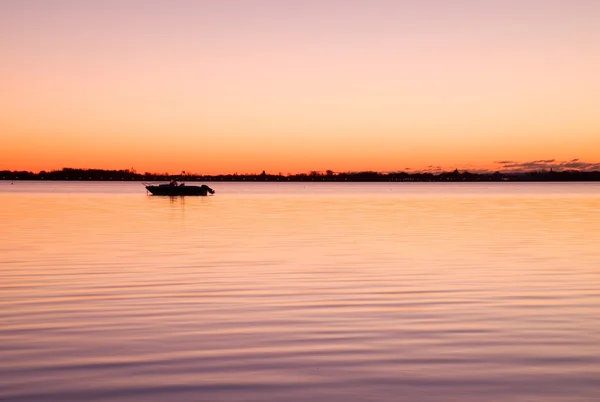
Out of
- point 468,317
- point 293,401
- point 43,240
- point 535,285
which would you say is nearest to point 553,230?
point 535,285

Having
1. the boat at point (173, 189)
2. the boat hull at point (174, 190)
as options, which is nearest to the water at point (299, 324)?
the boat at point (173, 189)

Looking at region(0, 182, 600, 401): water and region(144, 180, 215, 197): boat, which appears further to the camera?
region(144, 180, 215, 197): boat

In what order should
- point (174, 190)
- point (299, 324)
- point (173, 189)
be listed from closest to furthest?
1. point (299, 324)
2. point (173, 189)
3. point (174, 190)

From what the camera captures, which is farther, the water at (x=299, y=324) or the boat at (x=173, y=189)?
the boat at (x=173, y=189)

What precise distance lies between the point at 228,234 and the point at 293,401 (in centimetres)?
3869

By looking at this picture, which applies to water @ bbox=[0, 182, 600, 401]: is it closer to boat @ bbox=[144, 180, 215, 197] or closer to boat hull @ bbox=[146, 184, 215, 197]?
boat @ bbox=[144, 180, 215, 197]

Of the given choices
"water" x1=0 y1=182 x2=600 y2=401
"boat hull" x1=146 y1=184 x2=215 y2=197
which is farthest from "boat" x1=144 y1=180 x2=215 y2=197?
"water" x1=0 y1=182 x2=600 y2=401

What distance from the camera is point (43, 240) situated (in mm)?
43688

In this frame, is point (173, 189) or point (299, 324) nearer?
point (299, 324)

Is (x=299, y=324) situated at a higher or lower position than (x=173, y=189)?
higher

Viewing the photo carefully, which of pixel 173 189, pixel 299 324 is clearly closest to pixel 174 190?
pixel 173 189

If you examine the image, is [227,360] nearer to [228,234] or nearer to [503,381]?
[503,381]

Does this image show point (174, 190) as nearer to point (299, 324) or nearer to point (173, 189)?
point (173, 189)

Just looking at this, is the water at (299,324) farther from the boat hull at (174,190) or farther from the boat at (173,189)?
the boat hull at (174,190)
